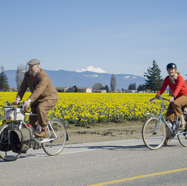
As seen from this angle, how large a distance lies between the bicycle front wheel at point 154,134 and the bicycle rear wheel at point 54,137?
2008 mm

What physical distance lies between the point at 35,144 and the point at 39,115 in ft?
2.07

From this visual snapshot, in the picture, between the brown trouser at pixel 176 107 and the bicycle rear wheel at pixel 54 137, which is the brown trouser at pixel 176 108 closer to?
the brown trouser at pixel 176 107

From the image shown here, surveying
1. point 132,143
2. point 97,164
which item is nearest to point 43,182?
point 97,164

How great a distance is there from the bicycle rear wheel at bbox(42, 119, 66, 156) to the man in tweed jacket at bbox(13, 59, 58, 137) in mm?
268

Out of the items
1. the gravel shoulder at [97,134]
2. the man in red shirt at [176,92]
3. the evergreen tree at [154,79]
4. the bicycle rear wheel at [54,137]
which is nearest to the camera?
the bicycle rear wheel at [54,137]

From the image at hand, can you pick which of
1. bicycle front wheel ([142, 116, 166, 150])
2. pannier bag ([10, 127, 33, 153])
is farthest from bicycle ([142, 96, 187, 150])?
pannier bag ([10, 127, 33, 153])

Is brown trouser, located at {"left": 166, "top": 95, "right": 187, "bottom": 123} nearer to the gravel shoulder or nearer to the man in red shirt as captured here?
the man in red shirt

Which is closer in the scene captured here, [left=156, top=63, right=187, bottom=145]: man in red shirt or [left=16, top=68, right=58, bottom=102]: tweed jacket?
[left=16, top=68, right=58, bottom=102]: tweed jacket

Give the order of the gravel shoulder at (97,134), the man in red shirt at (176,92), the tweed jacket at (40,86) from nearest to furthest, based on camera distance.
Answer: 1. the tweed jacket at (40,86)
2. the man in red shirt at (176,92)
3. the gravel shoulder at (97,134)

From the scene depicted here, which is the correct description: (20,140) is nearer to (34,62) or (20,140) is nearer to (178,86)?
(34,62)

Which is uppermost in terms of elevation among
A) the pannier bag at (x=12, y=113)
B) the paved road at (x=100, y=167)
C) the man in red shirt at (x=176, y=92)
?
the man in red shirt at (x=176, y=92)

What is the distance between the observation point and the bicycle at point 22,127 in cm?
538

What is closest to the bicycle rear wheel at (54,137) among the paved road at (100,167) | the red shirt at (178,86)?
the paved road at (100,167)

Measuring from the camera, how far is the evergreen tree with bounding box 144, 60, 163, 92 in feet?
314
